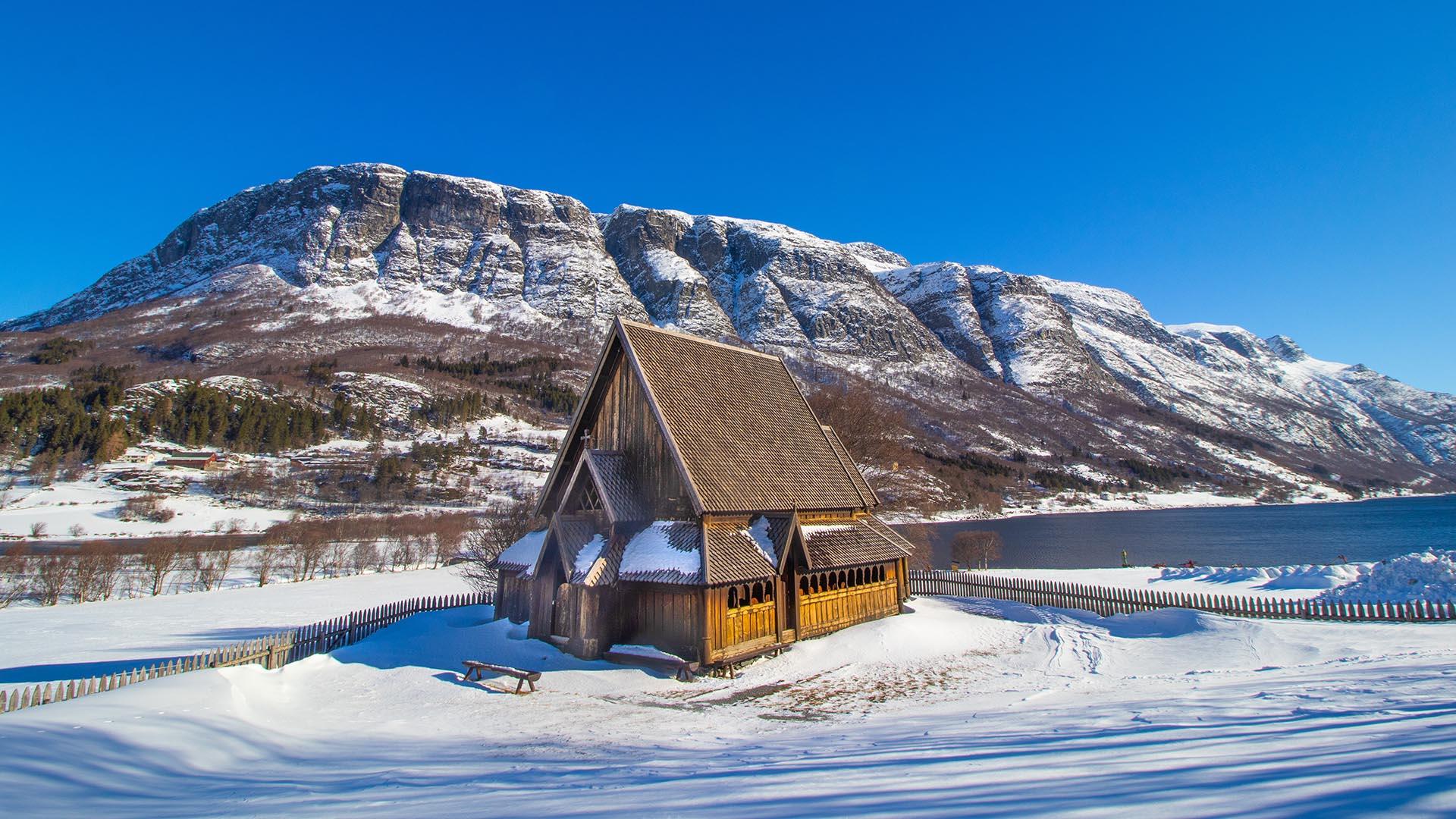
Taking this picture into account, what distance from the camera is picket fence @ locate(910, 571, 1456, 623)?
1817 centimetres

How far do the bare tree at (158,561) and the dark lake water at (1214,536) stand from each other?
5535cm

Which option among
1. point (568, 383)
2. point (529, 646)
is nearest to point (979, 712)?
point (529, 646)

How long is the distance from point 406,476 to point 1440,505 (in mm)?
183580

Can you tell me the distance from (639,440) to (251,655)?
11.1 meters

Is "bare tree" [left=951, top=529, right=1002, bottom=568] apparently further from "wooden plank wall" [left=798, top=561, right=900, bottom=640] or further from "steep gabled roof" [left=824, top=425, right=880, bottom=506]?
"wooden plank wall" [left=798, top=561, right=900, bottom=640]

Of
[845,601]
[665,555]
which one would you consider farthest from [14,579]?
[845,601]

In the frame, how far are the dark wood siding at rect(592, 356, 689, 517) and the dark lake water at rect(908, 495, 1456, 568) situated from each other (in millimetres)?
42536

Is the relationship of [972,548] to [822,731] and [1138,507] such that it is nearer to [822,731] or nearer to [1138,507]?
[822,731]

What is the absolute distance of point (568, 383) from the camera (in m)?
142

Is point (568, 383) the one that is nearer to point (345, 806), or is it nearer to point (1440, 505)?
point (345, 806)

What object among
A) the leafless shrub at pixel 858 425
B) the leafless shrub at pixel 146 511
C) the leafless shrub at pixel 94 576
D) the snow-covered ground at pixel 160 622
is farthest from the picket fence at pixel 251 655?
the leafless shrub at pixel 146 511

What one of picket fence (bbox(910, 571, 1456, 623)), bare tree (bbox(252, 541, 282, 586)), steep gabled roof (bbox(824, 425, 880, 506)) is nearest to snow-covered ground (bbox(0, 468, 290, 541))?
bare tree (bbox(252, 541, 282, 586))

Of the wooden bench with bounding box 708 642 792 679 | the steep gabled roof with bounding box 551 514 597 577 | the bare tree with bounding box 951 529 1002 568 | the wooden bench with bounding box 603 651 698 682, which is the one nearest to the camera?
the wooden bench with bounding box 603 651 698 682

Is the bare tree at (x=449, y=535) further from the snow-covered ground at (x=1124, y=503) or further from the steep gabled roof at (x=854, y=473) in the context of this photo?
the snow-covered ground at (x=1124, y=503)
